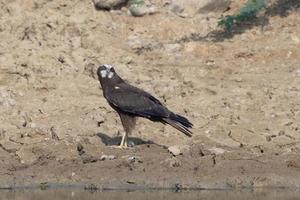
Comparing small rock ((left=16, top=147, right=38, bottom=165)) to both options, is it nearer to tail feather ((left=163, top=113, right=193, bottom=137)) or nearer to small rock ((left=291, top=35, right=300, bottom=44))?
tail feather ((left=163, top=113, right=193, bottom=137))

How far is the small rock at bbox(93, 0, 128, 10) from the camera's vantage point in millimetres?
21484

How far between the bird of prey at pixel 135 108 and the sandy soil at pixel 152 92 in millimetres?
363

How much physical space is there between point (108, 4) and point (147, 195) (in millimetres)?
6729

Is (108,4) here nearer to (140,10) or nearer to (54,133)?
(140,10)

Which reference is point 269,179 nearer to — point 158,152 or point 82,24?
point 158,152

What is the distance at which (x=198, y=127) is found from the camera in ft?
59.8

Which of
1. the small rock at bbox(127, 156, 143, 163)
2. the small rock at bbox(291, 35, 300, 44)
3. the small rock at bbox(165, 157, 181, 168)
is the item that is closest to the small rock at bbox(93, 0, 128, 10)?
the small rock at bbox(291, 35, 300, 44)

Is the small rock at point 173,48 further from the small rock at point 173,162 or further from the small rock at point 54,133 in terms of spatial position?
the small rock at point 173,162

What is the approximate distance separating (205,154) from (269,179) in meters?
1.20

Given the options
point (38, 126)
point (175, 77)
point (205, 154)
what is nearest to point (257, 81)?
point (175, 77)

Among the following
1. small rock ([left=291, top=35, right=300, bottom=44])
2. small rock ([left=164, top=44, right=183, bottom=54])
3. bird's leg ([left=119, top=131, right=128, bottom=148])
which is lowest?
bird's leg ([left=119, top=131, right=128, bottom=148])

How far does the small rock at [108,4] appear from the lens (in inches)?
846

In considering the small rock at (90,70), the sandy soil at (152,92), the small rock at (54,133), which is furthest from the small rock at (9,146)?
the small rock at (90,70)

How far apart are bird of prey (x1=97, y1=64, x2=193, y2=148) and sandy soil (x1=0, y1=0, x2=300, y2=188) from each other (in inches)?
14.3
